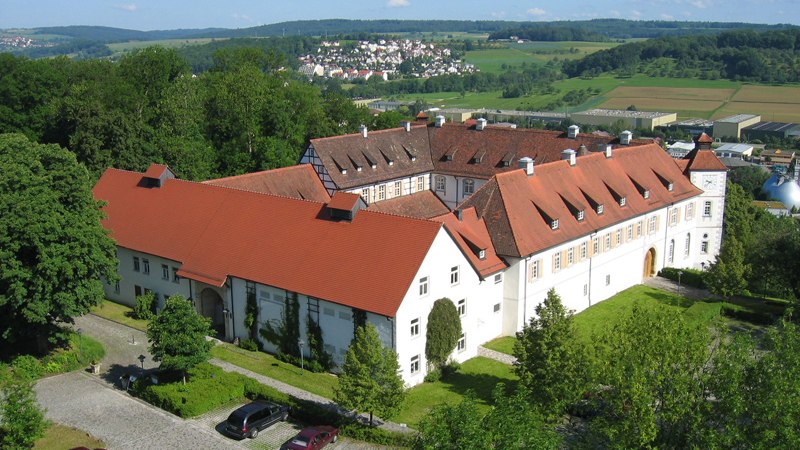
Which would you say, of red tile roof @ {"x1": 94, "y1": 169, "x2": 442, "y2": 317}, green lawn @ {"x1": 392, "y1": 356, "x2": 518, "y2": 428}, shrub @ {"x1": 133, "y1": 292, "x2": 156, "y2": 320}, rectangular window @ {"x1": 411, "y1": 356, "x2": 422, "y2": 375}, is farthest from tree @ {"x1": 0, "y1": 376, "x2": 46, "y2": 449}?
rectangular window @ {"x1": 411, "y1": 356, "x2": 422, "y2": 375}

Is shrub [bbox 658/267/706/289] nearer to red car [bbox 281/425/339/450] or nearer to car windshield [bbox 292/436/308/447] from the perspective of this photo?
red car [bbox 281/425/339/450]

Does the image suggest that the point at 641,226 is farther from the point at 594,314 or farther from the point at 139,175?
the point at 139,175

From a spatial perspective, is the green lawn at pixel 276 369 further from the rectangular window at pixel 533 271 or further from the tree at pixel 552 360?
the rectangular window at pixel 533 271

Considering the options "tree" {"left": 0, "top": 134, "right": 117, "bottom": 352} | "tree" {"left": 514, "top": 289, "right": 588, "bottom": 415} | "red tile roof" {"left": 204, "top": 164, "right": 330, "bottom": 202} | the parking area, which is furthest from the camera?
"red tile roof" {"left": 204, "top": 164, "right": 330, "bottom": 202}

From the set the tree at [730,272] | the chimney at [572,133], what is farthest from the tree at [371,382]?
the chimney at [572,133]

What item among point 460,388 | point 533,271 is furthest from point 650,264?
point 460,388

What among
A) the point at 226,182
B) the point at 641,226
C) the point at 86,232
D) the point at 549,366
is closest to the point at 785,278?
the point at 641,226
